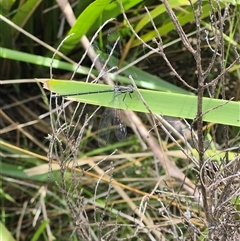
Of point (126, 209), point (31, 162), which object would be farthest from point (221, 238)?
point (31, 162)

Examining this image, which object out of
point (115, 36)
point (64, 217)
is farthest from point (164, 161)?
point (64, 217)

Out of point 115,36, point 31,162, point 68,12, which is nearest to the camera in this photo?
point 115,36

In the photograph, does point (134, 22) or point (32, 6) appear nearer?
point (32, 6)

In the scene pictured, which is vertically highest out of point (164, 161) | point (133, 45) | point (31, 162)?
point (133, 45)

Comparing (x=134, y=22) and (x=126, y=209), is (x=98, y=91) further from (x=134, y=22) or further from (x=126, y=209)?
(x=126, y=209)

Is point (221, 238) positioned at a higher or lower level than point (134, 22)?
lower

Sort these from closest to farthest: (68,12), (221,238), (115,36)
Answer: (221,238), (115,36), (68,12)
